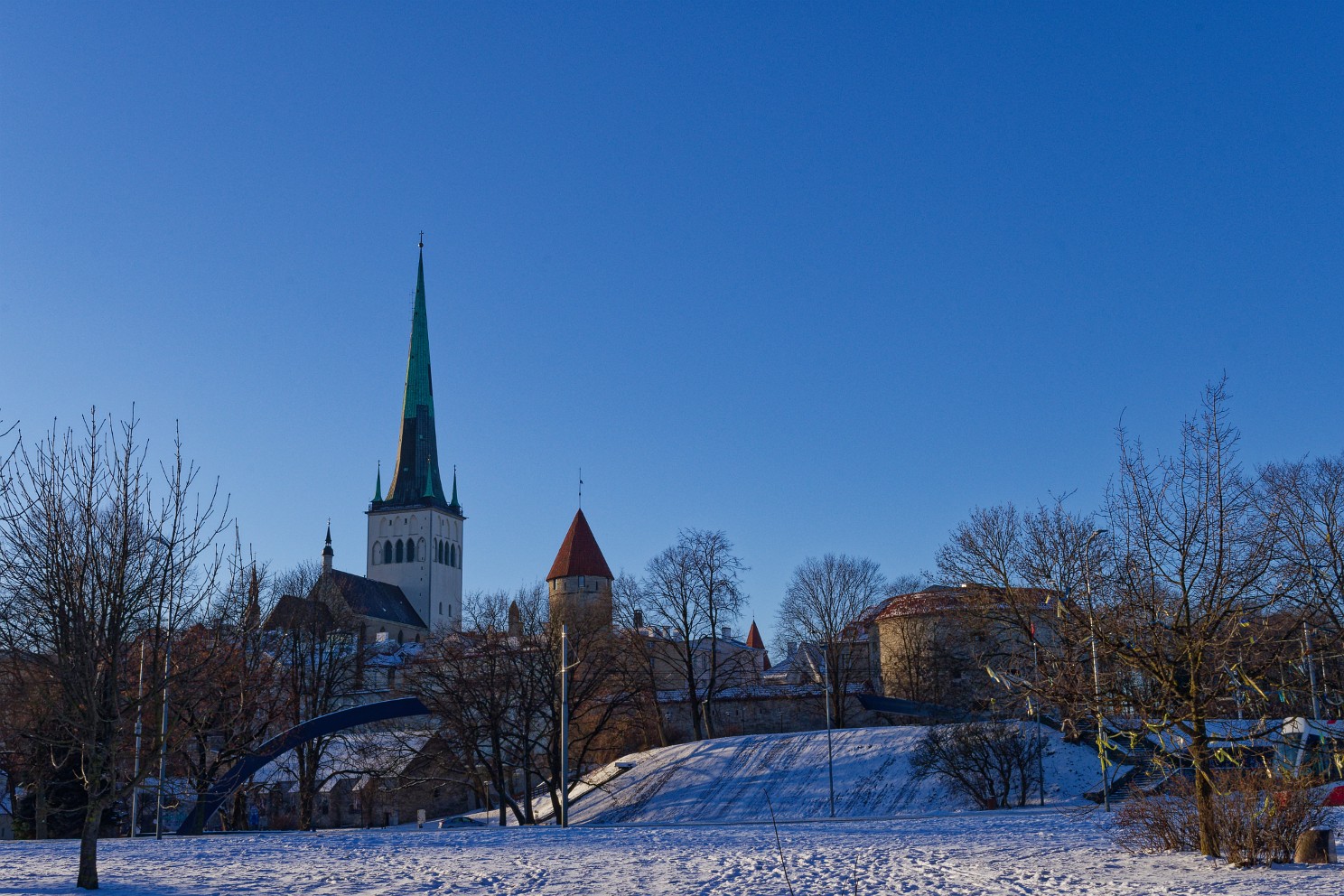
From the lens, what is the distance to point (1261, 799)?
52.4 ft

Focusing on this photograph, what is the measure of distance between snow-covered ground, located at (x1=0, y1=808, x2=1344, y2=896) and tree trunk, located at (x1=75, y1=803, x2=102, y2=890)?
336mm

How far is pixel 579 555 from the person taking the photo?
97.2 metres

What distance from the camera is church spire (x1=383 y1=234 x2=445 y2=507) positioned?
122875mm


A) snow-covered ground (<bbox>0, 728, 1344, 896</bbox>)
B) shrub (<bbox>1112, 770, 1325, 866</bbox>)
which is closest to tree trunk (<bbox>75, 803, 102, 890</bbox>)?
snow-covered ground (<bbox>0, 728, 1344, 896</bbox>)

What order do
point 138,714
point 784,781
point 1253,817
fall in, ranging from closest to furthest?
point 1253,817
point 138,714
point 784,781

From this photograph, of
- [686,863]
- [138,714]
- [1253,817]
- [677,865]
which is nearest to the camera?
[1253,817]

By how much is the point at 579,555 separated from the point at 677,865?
80.4 metres

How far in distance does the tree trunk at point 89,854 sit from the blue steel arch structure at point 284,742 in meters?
19.6

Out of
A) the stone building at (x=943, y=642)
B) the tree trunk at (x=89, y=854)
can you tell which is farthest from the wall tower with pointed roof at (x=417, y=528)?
the tree trunk at (x=89, y=854)

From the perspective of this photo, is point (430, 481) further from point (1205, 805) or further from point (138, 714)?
point (1205, 805)

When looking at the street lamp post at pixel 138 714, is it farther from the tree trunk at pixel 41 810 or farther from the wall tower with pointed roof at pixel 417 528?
the wall tower with pointed roof at pixel 417 528

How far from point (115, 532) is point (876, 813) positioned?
27.2 m

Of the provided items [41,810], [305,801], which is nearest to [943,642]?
[305,801]

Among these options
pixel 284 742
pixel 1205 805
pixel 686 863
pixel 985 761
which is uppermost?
pixel 284 742
